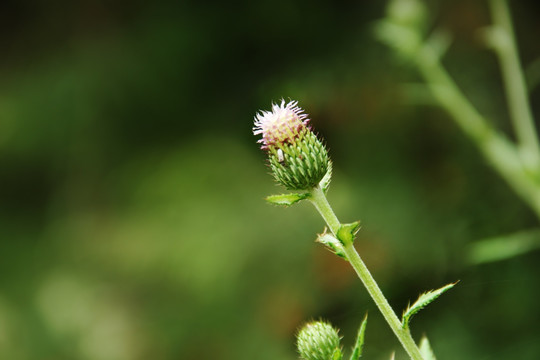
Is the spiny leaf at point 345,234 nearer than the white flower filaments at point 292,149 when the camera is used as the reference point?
Yes

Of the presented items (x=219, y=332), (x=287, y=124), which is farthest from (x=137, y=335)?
(x=287, y=124)

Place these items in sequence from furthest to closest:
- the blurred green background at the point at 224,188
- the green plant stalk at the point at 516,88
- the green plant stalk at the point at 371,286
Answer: the blurred green background at the point at 224,188, the green plant stalk at the point at 516,88, the green plant stalk at the point at 371,286

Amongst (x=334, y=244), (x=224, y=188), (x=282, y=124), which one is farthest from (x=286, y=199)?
(x=224, y=188)

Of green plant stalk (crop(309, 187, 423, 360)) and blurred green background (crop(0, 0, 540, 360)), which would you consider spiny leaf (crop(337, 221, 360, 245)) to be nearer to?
green plant stalk (crop(309, 187, 423, 360))

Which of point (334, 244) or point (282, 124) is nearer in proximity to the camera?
point (334, 244)

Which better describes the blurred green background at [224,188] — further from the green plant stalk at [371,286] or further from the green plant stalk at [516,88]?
the green plant stalk at [371,286]

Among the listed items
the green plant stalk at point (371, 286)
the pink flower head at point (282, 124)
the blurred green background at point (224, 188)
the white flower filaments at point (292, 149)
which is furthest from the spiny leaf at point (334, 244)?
the blurred green background at point (224, 188)

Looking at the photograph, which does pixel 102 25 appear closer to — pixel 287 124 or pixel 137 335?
pixel 137 335

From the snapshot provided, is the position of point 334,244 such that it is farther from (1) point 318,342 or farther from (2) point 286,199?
(1) point 318,342
